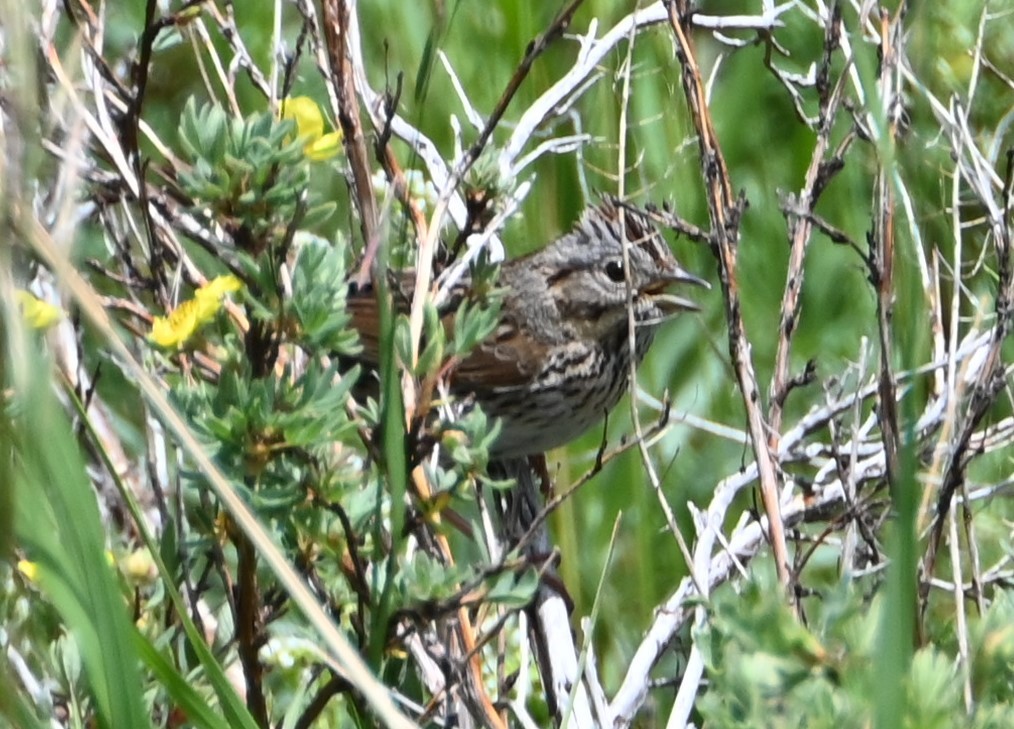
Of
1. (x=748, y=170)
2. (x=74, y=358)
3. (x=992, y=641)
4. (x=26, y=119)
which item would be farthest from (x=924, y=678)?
(x=748, y=170)

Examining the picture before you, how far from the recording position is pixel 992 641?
146 centimetres

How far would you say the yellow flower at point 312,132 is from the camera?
1923 mm

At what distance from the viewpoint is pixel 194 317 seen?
1.72 m

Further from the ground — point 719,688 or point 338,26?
point 338,26

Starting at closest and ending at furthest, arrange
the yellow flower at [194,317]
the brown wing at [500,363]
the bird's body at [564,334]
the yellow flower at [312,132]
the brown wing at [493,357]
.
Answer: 1. the yellow flower at [194,317]
2. the yellow flower at [312,132]
3. the bird's body at [564,334]
4. the brown wing at [493,357]
5. the brown wing at [500,363]

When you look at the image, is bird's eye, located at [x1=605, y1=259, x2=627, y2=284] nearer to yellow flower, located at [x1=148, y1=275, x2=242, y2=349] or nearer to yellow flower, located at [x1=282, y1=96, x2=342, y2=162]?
yellow flower, located at [x1=282, y1=96, x2=342, y2=162]

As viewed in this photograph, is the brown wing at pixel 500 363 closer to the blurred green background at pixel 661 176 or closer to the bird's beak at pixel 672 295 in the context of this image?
the blurred green background at pixel 661 176

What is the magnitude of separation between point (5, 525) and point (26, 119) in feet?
1.09

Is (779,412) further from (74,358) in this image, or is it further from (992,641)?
(74,358)

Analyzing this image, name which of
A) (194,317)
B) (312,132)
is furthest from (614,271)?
(194,317)

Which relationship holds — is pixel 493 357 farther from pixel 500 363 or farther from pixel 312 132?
pixel 312 132

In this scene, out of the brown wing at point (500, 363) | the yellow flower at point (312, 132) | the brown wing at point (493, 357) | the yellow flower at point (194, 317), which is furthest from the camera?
the brown wing at point (500, 363)

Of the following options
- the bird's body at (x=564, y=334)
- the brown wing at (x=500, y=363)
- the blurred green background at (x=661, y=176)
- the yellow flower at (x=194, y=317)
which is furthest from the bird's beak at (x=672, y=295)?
the yellow flower at (x=194, y=317)

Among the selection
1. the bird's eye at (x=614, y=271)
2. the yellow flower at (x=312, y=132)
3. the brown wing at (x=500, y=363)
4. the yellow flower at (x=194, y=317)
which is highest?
the yellow flower at (x=312, y=132)
